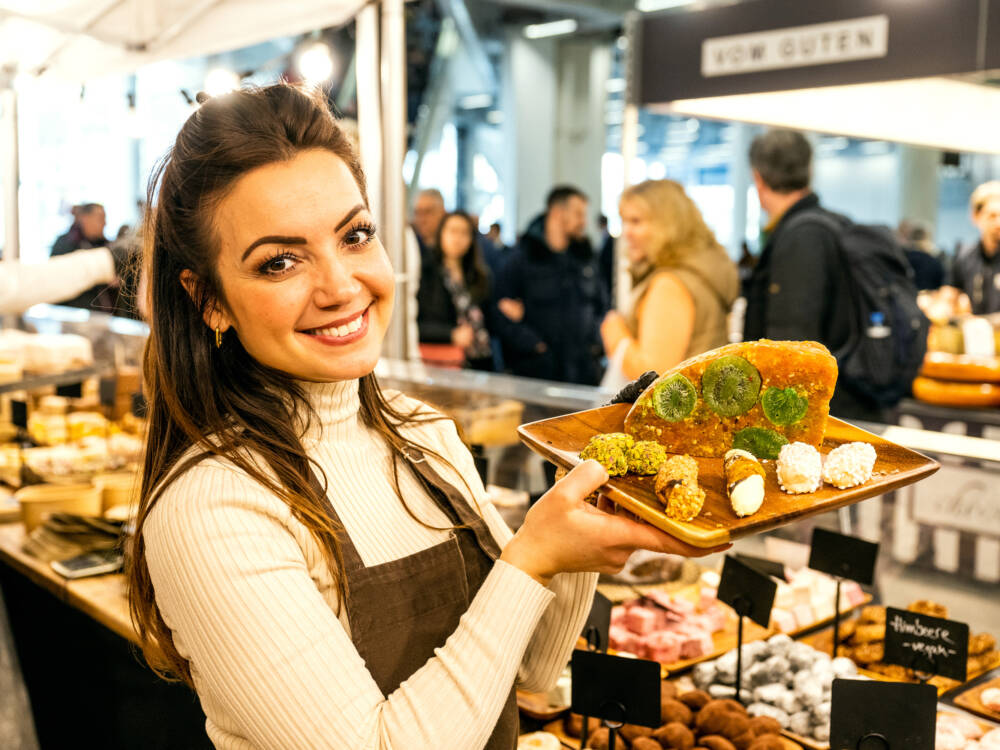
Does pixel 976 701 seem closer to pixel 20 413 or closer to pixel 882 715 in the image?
pixel 882 715

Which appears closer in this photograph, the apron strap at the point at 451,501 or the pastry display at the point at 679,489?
the pastry display at the point at 679,489

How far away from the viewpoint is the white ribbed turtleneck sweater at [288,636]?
39.7 inches

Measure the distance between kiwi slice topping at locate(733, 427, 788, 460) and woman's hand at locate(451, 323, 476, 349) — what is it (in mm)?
3979

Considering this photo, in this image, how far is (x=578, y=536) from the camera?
Answer: 1039 millimetres

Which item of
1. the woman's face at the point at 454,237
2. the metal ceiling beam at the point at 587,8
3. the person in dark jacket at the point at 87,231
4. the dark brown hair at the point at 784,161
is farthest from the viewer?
the metal ceiling beam at the point at 587,8

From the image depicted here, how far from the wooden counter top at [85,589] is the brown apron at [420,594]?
3.60ft

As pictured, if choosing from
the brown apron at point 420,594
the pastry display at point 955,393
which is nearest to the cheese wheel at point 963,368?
the pastry display at point 955,393

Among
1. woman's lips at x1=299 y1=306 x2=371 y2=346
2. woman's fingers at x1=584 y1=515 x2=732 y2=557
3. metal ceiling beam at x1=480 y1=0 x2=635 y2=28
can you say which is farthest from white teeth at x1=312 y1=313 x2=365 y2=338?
metal ceiling beam at x1=480 y1=0 x2=635 y2=28

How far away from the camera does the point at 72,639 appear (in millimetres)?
2625

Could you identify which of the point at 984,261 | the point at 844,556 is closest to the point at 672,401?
the point at 844,556

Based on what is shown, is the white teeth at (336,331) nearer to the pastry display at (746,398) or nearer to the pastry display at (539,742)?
the pastry display at (746,398)

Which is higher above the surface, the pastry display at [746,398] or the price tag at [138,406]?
the pastry display at [746,398]

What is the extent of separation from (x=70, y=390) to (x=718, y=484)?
132 inches

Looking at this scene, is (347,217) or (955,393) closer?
(347,217)
